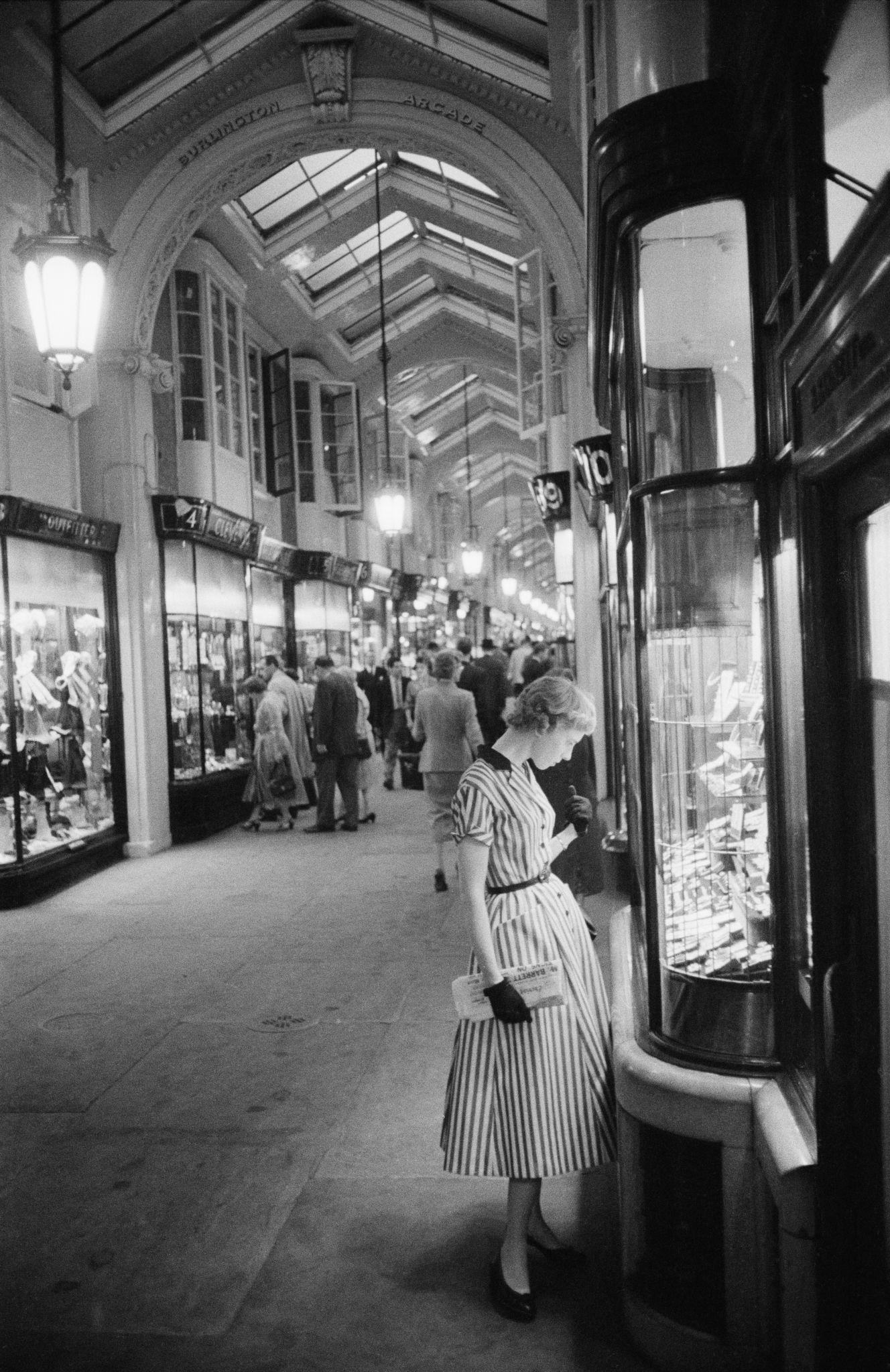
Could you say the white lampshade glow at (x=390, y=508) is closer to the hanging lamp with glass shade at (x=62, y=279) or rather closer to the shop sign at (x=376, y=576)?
the shop sign at (x=376, y=576)

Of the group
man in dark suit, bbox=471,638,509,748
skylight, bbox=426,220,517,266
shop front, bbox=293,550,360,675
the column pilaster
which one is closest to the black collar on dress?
the column pilaster

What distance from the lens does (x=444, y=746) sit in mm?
9523

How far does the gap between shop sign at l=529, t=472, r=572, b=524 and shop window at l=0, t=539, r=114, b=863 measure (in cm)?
460

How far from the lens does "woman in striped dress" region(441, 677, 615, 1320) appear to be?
352 centimetres

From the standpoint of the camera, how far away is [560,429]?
12148 mm

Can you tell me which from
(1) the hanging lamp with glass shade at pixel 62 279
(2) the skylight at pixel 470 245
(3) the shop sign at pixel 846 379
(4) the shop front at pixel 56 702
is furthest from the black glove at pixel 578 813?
(2) the skylight at pixel 470 245

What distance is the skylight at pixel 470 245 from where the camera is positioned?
18.5 m

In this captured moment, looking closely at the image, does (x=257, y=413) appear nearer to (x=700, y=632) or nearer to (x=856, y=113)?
(x=700, y=632)

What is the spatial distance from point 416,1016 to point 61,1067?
185 cm

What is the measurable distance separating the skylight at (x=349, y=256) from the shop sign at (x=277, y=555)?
4.00 metres

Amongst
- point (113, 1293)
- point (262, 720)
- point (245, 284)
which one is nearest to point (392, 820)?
point (262, 720)

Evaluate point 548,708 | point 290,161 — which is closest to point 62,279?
point 548,708

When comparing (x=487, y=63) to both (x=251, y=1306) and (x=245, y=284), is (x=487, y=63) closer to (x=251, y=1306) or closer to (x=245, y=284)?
(x=245, y=284)

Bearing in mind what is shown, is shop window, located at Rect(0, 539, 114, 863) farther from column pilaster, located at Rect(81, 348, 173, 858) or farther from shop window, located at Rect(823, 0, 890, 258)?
shop window, located at Rect(823, 0, 890, 258)
